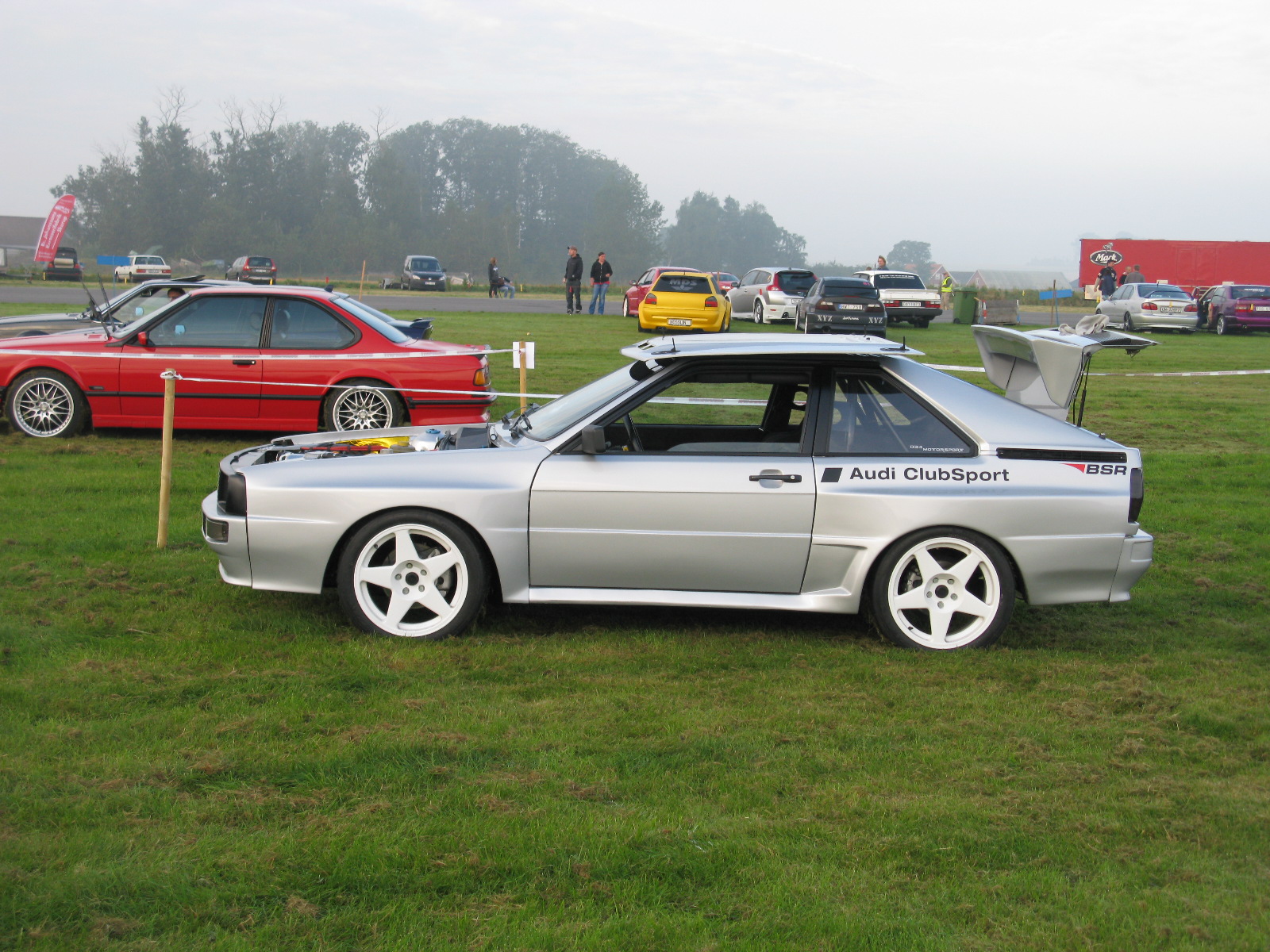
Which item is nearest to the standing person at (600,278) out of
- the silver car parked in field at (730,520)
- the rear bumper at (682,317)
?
the rear bumper at (682,317)

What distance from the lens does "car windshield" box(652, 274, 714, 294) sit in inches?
950

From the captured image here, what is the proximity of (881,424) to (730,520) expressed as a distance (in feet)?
2.83

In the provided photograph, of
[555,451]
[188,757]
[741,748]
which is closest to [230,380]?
[555,451]

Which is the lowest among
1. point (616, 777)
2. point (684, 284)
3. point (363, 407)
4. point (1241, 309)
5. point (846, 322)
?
point (616, 777)

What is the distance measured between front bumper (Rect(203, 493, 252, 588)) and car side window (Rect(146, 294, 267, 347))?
5.16m

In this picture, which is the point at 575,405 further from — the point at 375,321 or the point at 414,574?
the point at 375,321

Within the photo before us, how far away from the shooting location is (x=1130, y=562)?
5.11m

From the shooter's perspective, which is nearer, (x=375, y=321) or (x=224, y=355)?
(x=224, y=355)

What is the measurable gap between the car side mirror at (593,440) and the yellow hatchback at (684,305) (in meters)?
18.7

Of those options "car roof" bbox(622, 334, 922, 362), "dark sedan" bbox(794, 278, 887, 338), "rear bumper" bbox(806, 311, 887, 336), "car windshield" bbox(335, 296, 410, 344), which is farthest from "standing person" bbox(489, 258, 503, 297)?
"car roof" bbox(622, 334, 922, 362)

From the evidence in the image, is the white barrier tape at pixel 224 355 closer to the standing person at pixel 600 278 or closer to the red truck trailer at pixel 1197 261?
the standing person at pixel 600 278

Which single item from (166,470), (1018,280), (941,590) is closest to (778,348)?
(941,590)

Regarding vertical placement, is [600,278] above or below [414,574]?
above

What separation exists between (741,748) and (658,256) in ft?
454
